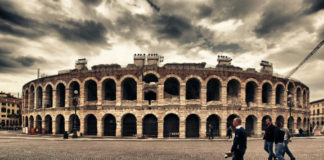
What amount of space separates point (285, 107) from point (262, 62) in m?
6.84

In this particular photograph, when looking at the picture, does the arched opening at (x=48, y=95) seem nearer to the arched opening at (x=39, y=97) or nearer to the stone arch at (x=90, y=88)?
the arched opening at (x=39, y=97)

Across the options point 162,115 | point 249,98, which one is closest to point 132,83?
point 162,115

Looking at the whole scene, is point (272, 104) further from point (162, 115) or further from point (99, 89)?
point (99, 89)

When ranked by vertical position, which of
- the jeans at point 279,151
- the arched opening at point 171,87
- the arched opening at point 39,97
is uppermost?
the arched opening at point 171,87

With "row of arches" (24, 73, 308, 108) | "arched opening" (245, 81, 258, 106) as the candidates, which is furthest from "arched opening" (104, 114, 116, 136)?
"arched opening" (245, 81, 258, 106)

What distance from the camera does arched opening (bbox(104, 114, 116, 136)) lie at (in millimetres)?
28531

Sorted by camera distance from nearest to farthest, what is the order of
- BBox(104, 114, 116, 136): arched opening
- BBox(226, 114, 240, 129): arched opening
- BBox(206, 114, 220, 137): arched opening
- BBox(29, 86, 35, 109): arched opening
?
1. BBox(206, 114, 220, 137): arched opening
2. BBox(226, 114, 240, 129): arched opening
3. BBox(104, 114, 116, 136): arched opening
4. BBox(29, 86, 35, 109): arched opening

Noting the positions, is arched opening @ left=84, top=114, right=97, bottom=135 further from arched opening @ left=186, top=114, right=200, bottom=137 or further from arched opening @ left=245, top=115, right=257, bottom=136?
arched opening @ left=245, top=115, right=257, bottom=136

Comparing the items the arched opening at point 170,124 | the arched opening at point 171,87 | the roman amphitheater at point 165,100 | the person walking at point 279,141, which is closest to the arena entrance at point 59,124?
the roman amphitheater at point 165,100

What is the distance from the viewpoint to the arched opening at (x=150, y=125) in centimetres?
2745

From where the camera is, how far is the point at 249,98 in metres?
31.5

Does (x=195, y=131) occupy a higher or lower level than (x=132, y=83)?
lower

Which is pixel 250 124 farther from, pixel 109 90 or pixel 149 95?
pixel 109 90

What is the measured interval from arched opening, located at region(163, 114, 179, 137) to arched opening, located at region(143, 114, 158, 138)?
111cm
